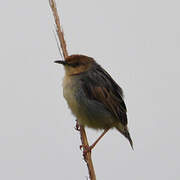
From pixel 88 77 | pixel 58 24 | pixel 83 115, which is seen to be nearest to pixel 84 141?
pixel 83 115

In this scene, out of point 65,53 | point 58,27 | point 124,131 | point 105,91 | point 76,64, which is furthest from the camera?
point 124,131

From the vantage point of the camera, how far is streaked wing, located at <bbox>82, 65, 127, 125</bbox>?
5055 millimetres

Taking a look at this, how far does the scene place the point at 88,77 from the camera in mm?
5074

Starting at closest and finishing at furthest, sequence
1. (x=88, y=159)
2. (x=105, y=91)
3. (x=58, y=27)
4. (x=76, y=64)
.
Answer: (x=88, y=159), (x=58, y=27), (x=76, y=64), (x=105, y=91)

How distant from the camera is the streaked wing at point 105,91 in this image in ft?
16.6

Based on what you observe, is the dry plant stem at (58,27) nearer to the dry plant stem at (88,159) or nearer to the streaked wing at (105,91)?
the streaked wing at (105,91)

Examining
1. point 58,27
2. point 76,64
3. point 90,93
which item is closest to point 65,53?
point 76,64

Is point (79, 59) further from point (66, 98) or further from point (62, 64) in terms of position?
point (66, 98)

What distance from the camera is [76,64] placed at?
5.02m

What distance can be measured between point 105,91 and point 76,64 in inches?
21.7

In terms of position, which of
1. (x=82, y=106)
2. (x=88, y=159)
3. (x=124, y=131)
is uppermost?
(x=82, y=106)

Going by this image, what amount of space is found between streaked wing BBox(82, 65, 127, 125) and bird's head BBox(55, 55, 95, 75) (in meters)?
0.12

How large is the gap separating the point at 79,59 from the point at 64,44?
475mm

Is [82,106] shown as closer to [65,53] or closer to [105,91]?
[105,91]
